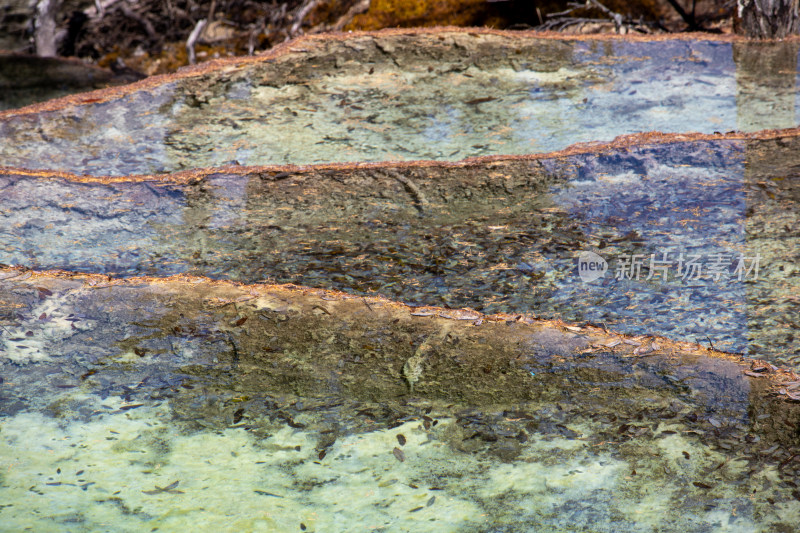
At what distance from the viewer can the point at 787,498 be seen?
66.1 inches

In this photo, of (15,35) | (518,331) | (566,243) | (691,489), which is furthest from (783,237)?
(15,35)

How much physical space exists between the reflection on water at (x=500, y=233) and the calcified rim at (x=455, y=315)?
68 millimetres

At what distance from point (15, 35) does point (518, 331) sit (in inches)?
243

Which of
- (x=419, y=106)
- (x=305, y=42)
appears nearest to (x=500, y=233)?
(x=419, y=106)

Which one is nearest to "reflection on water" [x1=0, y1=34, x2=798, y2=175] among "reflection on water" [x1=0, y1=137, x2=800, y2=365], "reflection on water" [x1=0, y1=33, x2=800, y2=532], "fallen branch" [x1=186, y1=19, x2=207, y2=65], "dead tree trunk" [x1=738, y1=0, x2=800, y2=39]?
"reflection on water" [x1=0, y1=33, x2=800, y2=532]

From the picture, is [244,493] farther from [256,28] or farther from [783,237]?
[256,28]

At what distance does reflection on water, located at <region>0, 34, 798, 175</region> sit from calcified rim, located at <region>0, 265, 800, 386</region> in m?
1.10

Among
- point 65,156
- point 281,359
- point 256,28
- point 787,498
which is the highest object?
point 256,28

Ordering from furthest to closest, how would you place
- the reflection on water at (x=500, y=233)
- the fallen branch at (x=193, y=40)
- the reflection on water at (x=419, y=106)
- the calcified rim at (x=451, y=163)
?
the fallen branch at (x=193, y=40) < the reflection on water at (x=419, y=106) < the calcified rim at (x=451, y=163) < the reflection on water at (x=500, y=233)

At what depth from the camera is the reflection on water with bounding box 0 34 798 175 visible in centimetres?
361

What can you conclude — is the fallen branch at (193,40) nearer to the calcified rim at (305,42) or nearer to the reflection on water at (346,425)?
the calcified rim at (305,42)

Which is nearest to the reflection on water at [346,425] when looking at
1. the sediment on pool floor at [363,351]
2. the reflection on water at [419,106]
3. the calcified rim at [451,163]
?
the sediment on pool floor at [363,351]

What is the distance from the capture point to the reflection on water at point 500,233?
8.11 ft

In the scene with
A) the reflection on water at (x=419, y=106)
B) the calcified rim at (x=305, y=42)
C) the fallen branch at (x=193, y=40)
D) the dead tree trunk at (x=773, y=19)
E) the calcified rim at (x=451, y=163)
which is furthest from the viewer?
the fallen branch at (x=193, y=40)
